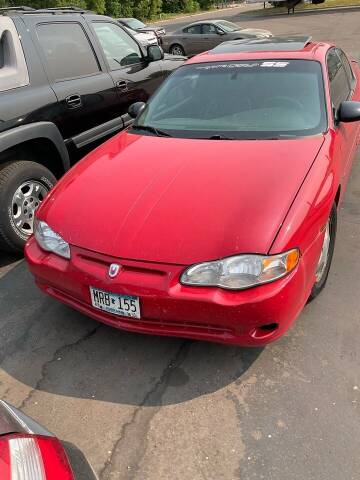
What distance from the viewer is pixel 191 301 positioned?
7.90ft

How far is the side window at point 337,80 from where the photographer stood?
12.3 feet

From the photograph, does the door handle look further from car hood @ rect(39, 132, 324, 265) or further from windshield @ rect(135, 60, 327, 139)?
car hood @ rect(39, 132, 324, 265)

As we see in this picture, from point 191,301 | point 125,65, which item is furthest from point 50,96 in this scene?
point 191,301

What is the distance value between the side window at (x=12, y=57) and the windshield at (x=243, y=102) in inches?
43.7

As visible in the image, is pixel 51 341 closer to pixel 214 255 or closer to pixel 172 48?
pixel 214 255

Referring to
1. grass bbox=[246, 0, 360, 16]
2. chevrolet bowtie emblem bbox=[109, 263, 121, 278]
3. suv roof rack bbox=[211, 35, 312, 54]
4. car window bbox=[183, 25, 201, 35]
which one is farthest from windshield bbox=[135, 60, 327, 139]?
grass bbox=[246, 0, 360, 16]

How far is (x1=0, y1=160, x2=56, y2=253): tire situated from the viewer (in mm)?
3873

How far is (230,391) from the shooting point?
2.59m

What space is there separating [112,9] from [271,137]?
33428 mm

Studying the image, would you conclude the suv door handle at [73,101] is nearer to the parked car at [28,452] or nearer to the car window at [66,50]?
the car window at [66,50]

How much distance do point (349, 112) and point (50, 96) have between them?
2.58 m

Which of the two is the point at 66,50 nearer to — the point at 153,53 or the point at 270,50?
the point at 153,53

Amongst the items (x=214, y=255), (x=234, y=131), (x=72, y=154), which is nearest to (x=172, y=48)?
(x=72, y=154)

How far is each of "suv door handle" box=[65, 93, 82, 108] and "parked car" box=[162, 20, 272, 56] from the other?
41.9ft
